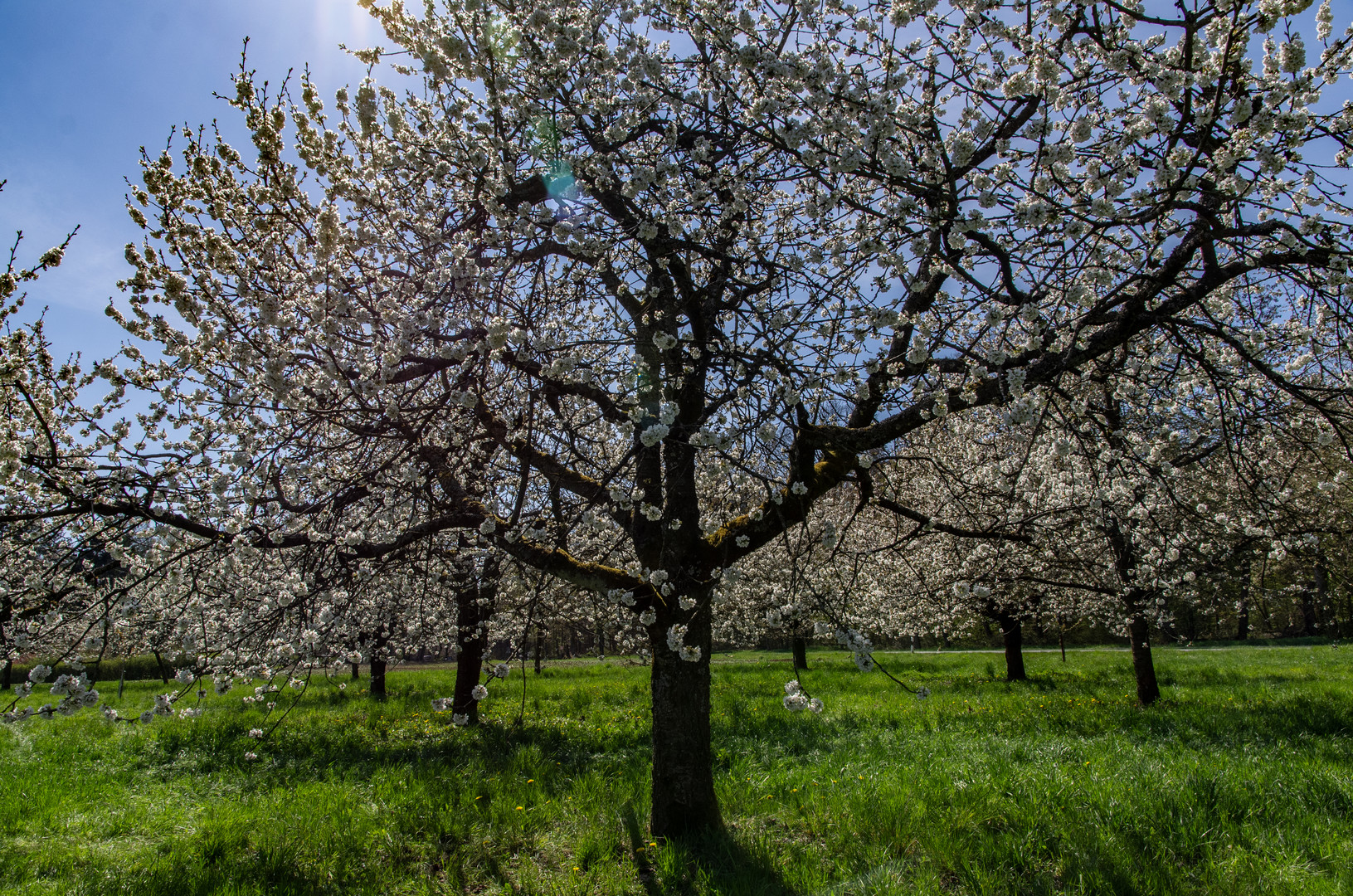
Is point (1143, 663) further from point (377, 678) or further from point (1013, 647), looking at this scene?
point (377, 678)

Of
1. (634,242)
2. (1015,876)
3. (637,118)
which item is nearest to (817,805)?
(1015,876)

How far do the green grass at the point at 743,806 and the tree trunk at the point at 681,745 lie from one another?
26 centimetres

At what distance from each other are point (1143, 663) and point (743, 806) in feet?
26.5

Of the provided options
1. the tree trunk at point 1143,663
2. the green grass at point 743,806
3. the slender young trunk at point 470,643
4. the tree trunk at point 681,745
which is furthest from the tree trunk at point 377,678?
the tree trunk at point 1143,663

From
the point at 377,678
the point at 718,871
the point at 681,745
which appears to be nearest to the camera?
the point at 718,871

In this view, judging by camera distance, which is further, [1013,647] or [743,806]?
[1013,647]

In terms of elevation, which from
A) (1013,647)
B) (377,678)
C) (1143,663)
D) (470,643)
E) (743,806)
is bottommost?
(377,678)

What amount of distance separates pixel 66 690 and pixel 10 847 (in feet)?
8.44

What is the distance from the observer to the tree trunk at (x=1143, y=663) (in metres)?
9.80

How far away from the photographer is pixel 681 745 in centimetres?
478

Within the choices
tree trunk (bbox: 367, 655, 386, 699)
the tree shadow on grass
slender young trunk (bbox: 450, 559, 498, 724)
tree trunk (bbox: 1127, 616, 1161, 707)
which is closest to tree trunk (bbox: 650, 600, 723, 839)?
the tree shadow on grass

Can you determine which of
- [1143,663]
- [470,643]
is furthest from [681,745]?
[1143,663]

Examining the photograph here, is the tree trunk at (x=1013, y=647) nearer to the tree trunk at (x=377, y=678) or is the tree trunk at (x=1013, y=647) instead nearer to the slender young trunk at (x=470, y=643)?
the slender young trunk at (x=470, y=643)

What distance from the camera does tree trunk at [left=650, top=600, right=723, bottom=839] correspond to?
4.76 meters
